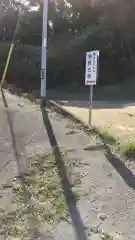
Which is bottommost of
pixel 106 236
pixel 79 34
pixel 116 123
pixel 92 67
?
pixel 106 236

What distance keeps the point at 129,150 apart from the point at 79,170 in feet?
3.26

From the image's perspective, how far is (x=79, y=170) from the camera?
5.61m

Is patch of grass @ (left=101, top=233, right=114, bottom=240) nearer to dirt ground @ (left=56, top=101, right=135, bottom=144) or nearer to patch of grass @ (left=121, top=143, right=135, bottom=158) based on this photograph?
patch of grass @ (left=121, top=143, right=135, bottom=158)

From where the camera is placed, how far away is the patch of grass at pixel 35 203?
13.9ft

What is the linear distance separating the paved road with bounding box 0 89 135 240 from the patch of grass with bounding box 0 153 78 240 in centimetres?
11

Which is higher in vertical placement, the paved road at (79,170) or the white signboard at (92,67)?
the white signboard at (92,67)

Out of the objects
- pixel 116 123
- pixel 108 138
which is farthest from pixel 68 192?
pixel 116 123

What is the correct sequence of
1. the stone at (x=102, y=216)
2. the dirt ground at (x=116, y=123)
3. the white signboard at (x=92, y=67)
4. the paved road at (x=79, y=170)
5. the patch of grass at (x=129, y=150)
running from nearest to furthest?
the paved road at (x=79, y=170), the stone at (x=102, y=216), the patch of grass at (x=129, y=150), the dirt ground at (x=116, y=123), the white signboard at (x=92, y=67)

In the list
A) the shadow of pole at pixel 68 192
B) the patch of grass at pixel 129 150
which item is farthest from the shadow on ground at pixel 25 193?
the patch of grass at pixel 129 150

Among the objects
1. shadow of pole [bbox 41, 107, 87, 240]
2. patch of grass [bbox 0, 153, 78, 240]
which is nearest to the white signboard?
shadow of pole [bbox 41, 107, 87, 240]

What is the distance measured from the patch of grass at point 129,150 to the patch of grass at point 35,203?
958 millimetres

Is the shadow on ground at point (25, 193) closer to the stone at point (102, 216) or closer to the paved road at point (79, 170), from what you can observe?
the paved road at point (79, 170)

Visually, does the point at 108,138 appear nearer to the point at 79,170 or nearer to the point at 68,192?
the point at 79,170

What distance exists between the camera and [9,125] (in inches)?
293
